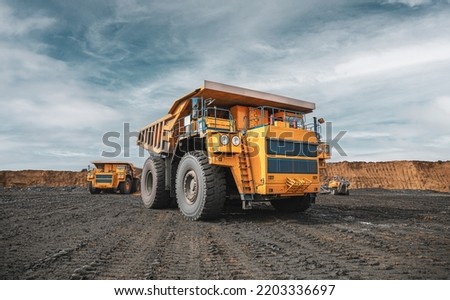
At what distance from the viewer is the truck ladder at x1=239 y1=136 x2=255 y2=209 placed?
7.05 meters

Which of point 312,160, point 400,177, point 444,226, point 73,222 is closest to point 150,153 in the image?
point 73,222

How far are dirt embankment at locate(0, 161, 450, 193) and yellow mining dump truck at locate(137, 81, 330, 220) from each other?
37.4 meters

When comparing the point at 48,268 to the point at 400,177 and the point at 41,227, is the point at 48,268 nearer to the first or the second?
the point at 41,227

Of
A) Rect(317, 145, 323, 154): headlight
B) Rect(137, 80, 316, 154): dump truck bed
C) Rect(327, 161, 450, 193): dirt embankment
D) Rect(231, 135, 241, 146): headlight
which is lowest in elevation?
Rect(327, 161, 450, 193): dirt embankment

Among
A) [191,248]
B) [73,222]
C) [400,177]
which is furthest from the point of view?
[400,177]

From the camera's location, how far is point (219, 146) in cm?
689

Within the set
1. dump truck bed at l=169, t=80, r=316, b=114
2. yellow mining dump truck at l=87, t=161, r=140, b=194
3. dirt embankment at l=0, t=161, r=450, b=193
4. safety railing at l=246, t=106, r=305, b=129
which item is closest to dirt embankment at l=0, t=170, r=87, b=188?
dirt embankment at l=0, t=161, r=450, b=193

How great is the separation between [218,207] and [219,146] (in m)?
1.42

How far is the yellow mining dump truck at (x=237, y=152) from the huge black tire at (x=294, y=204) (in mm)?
28

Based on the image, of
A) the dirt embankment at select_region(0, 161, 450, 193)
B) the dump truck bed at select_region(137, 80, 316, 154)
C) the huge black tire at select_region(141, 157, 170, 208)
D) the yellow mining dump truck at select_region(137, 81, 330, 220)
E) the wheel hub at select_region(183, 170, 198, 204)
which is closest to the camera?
the yellow mining dump truck at select_region(137, 81, 330, 220)

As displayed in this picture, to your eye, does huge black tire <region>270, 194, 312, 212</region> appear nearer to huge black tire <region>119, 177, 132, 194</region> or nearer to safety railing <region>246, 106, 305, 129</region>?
safety railing <region>246, 106, 305, 129</region>

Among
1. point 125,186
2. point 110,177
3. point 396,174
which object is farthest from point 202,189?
point 396,174

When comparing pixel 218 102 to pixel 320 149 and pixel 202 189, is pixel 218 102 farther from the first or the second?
pixel 320 149

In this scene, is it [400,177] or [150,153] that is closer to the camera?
[150,153]
